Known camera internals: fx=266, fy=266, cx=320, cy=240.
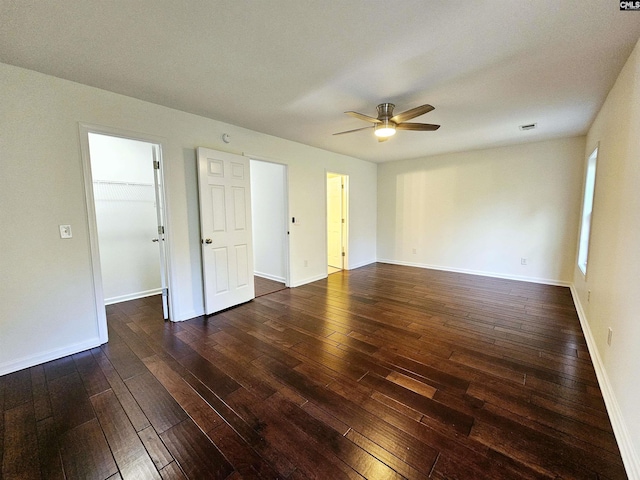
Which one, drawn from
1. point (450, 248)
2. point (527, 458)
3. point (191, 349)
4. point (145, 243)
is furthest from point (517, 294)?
point (145, 243)

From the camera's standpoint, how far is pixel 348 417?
1669 mm

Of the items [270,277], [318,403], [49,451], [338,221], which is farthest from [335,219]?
[49,451]

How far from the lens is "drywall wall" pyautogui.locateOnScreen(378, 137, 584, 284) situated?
4324 millimetres

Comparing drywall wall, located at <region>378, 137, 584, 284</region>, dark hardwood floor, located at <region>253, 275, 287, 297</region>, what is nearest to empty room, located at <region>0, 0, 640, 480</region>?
drywall wall, located at <region>378, 137, 584, 284</region>

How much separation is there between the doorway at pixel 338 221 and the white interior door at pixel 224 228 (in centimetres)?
227

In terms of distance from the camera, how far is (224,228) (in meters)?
3.45

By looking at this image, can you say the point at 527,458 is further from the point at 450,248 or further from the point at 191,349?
the point at 450,248

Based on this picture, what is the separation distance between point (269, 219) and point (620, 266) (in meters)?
4.35

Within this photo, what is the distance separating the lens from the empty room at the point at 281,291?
1470 mm

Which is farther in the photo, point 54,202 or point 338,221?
point 338,221

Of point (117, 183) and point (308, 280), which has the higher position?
point (117, 183)

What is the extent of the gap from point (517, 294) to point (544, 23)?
3.58m

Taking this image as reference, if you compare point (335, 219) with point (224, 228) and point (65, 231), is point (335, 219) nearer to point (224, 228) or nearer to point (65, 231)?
point (224, 228)

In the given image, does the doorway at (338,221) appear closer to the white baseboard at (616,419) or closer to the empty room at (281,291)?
the empty room at (281,291)
